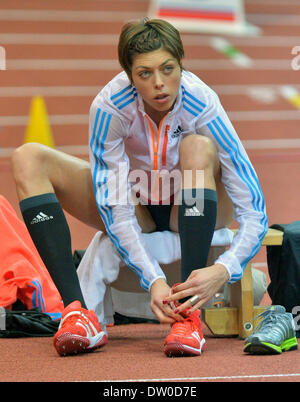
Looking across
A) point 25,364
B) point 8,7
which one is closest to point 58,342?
point 25,364

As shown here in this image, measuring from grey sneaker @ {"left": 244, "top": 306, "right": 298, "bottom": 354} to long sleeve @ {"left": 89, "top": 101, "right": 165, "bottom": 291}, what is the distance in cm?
31

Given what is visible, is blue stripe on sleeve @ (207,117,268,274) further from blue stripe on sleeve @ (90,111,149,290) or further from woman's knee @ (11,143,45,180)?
woman's knee @ (11,143,45,180)

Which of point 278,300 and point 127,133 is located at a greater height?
point 127,133

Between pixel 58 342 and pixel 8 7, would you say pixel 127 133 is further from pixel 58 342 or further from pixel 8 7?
pixel 8 7

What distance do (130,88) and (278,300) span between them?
0.72 meters

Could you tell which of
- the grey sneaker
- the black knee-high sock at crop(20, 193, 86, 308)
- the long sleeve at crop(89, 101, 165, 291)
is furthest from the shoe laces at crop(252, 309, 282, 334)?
the black knee-high sock at crop(20, 193, 86, 308)

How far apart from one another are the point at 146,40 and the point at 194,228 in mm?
461

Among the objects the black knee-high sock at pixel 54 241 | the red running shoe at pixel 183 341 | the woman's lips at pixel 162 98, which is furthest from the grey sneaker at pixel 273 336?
the woman's lips at pixel 162 98

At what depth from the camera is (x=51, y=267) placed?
165 centimetres

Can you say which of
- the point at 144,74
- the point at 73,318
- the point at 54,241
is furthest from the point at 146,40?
the point at 73,318

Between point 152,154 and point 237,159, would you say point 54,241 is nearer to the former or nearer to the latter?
point 152,154

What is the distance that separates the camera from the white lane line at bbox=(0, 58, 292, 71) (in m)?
4.30

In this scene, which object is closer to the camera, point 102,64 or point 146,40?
point 146,40

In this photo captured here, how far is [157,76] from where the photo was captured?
1633 millimetres
